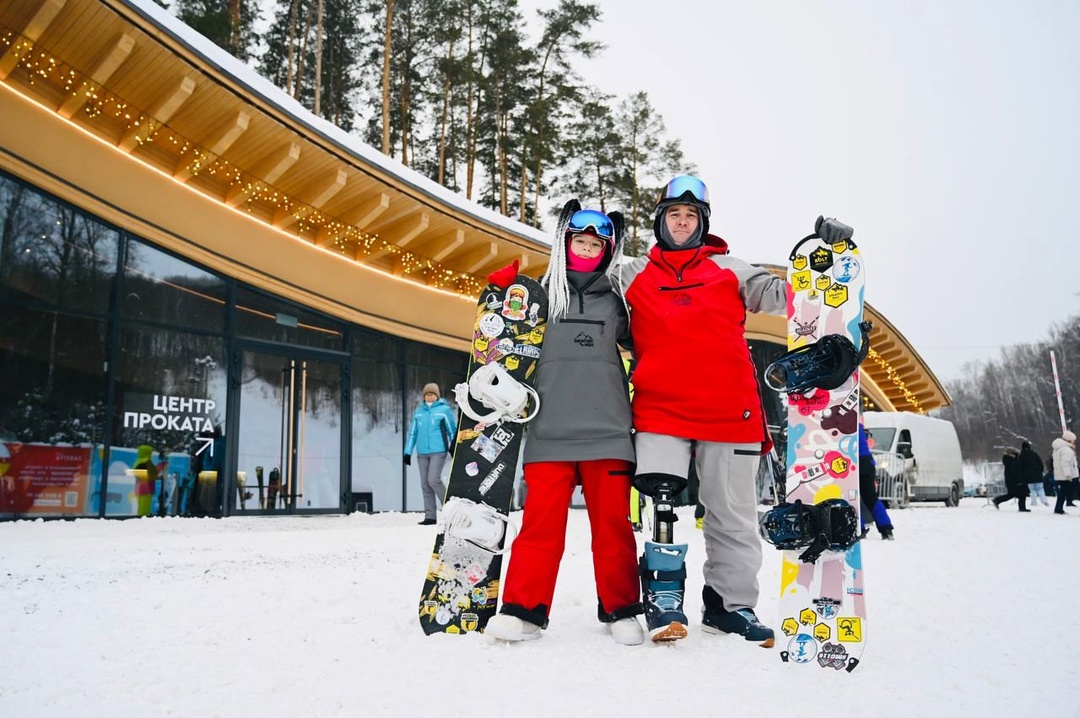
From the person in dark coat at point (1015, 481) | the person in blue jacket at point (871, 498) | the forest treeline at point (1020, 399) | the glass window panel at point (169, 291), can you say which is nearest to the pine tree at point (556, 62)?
the glass window panel at point (169, 291)

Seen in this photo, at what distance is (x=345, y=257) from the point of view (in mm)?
11273

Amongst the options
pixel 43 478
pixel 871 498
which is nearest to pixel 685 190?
pixel 871 498

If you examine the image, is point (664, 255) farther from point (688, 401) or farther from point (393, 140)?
point (393, 140)

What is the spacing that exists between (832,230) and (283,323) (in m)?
8.76

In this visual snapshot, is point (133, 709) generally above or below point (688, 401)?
below

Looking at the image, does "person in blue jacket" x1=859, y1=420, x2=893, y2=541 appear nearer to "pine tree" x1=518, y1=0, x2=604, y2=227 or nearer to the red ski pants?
the red ski pants

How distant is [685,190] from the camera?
3.12m

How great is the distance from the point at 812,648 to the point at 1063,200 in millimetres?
125897

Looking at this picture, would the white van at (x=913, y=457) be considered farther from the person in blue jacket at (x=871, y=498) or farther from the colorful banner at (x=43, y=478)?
the colorful banner at (x=43, y=478)

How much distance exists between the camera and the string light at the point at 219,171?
7570mm

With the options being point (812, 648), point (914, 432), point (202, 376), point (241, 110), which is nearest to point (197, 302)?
point (202, 376)

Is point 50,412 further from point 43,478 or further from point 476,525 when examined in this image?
point 476,525

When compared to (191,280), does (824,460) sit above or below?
below

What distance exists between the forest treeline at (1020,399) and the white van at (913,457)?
3926 centimetres
